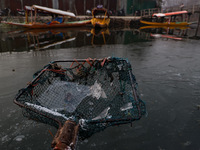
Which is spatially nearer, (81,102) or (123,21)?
(81,102)

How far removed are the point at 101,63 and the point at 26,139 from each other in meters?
1.78

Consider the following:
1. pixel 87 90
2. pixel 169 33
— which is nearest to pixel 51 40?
pixel 87 90

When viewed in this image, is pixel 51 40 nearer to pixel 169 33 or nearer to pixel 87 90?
pixel 87 90

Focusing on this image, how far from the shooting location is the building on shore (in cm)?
2482

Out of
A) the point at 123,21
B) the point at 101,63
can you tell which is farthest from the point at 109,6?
the point at 101,63

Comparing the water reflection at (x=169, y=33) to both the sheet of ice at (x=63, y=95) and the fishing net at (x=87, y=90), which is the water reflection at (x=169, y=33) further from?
the sheet of ice at (x=63, y=95)

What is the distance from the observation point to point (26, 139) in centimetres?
229

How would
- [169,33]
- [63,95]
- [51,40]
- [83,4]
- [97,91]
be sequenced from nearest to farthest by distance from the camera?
[63,95] < [97,91] < [51,40] < [169,33] < [83,4]

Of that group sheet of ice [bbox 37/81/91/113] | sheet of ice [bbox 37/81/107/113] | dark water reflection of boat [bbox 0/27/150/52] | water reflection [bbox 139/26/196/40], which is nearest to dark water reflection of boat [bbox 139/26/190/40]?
water reflection [bbox 139/26/196/40]

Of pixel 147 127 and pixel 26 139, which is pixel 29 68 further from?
pixel 147 127

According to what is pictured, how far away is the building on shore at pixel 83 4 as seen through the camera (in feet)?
81.4

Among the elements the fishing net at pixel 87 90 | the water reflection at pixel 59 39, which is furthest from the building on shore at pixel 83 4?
the fishing net at pixel 87 90

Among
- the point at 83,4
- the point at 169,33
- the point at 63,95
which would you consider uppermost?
the point at 83,4

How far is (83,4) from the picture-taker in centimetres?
2936
